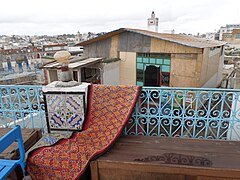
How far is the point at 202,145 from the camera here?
216cm

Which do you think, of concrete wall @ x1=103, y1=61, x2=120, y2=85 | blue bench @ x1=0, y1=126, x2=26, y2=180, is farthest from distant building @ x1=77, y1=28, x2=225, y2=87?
blue bench @ x1=0, y1=126, x2=26, y2=180

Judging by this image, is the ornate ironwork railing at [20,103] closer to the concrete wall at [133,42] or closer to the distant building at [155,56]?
the distant building at [155,56]

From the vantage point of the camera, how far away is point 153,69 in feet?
29.2

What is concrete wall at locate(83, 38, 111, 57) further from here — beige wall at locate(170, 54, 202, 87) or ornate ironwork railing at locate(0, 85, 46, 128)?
ornate ironwork railing at locate(0, 85, 46, 128)

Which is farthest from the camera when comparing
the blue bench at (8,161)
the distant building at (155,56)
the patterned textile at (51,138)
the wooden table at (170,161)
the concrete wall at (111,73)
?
the concrete wall at (111,73)

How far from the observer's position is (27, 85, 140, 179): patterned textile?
200 centimetres

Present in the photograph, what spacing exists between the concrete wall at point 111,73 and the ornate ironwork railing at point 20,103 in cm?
629

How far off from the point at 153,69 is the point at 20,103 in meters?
7.05

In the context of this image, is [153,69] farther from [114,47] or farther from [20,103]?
[20,103]

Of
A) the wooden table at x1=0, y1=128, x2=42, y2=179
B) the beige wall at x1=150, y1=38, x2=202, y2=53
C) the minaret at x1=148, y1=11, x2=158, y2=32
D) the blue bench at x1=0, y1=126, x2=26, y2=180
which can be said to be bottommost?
the wooden table at x1=0, y1=128, x2=42, y2=179

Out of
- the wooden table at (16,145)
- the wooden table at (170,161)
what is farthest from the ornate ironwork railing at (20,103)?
the wooden table at (170,161)

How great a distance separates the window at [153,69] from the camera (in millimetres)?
8602

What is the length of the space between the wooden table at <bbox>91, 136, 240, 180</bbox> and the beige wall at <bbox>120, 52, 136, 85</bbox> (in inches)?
295

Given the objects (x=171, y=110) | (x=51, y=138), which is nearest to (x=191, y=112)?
(x=171, y=110)
